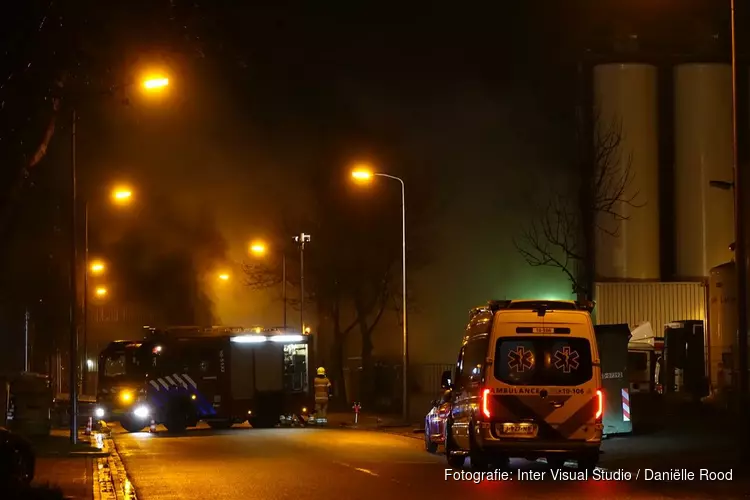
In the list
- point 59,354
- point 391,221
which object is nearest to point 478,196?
point 391,221

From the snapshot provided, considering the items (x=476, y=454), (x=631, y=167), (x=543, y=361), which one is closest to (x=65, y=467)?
(x=476, y=454)

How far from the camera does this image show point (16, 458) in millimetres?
13664

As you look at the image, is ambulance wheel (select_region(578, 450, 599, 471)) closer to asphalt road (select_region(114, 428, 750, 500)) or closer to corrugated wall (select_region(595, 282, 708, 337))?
asphalt road (select_region(114, 428, 750, 500))

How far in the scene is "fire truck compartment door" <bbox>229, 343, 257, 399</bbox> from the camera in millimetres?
29406

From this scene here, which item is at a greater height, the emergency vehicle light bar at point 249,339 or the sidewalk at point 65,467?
the emergency vehicle light bar at point 249,339

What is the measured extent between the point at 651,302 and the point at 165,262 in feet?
72.8

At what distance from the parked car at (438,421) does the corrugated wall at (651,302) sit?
19770mm

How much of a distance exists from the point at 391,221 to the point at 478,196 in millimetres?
3563

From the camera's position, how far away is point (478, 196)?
1683 inches

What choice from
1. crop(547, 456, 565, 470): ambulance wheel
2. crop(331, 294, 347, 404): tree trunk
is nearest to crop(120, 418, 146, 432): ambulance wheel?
crop(331, 294, 347, 404): tree trunk

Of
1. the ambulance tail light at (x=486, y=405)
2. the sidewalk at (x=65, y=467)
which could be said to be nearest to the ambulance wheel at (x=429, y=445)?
the ambulance tail light at (x=486, y=405)

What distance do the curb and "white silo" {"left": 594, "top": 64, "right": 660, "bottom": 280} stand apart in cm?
2178

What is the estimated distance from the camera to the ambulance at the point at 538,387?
46.0 ft

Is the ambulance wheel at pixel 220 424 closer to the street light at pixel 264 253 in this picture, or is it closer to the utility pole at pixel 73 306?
the utility pole at pixel 73 306
